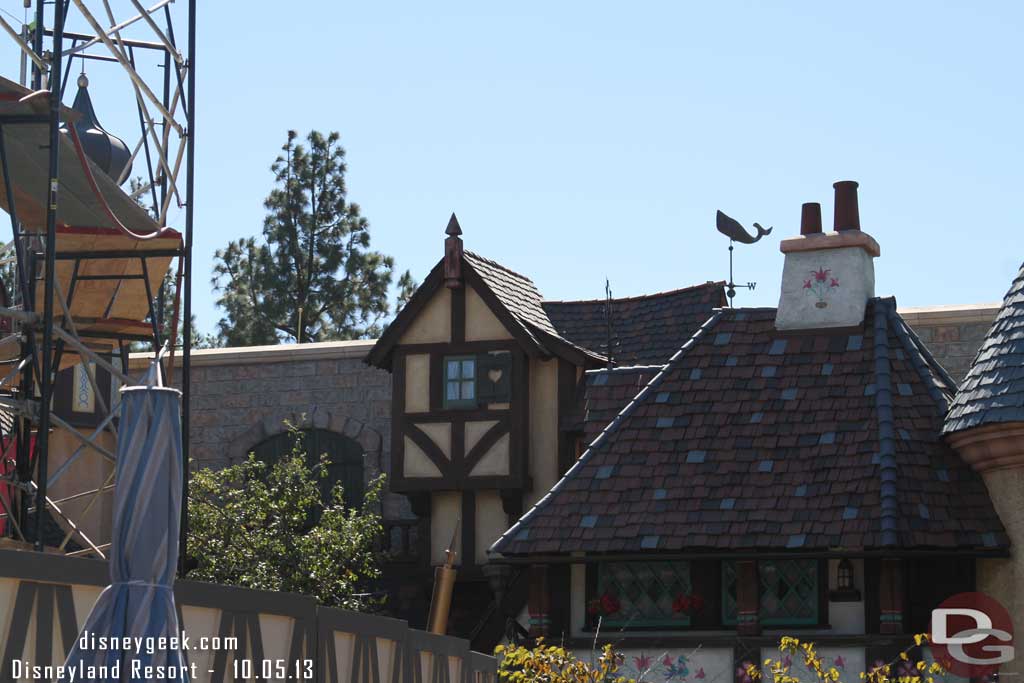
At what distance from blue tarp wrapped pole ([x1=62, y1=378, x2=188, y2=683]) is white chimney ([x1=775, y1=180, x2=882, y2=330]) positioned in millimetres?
13503

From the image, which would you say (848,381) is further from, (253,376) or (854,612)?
(253,376)

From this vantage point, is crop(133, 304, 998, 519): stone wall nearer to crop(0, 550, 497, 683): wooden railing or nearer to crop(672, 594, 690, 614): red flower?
crop(672, 594, 690, 614): red flower

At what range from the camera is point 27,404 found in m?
16.0

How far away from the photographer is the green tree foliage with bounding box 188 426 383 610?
2327 cm

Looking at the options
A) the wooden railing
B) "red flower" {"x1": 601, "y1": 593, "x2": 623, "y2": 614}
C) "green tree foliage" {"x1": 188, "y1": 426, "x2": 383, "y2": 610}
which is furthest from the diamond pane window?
the wooden railing

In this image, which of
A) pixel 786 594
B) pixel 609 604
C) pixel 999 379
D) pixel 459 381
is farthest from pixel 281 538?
pixel 999 379

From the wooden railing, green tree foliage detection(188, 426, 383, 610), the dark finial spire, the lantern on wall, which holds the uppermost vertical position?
the dark finial spire

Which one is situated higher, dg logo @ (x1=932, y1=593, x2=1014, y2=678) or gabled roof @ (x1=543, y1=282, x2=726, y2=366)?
gabled roof @ (x1=543, y1=282, x2=726, y2=366)

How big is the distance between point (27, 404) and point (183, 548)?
1896 mm

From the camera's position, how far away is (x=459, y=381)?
24562 mm

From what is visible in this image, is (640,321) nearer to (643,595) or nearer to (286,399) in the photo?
(286,399)

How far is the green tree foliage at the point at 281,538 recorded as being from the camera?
2327 cm

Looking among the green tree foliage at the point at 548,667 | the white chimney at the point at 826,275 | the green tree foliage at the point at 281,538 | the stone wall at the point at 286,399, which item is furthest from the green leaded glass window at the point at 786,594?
the stone wall at the point at 286,399

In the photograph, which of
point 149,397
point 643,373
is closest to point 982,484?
point 643,373
